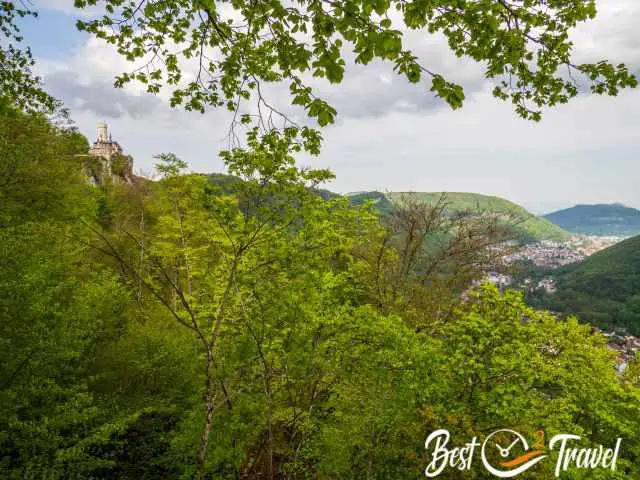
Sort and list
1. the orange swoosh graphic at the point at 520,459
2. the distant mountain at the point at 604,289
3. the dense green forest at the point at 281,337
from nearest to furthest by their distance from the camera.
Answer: the dense green forest at the point at 281,337
the orange swoosh graphic at the point at 520,459
the distant mountain at the point at 604,289

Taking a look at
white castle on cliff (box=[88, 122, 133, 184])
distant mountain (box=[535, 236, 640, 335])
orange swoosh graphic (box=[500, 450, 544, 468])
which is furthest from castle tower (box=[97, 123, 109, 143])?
distant mountain (box=[535, 236, 640, 335])

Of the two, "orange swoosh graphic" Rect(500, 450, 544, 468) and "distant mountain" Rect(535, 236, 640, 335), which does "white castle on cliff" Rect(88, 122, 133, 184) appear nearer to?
"orange swoosh graphic" Rect(500, 450, 544, 468)

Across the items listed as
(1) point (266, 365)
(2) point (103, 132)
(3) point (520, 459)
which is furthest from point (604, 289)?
(2) point (103, 132)

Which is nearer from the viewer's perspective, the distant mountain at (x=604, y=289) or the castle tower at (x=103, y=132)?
the castle tower at (x=103, y=132)

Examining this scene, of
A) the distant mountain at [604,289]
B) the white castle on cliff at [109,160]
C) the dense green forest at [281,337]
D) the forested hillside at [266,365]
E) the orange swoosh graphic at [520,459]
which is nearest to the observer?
the dense green forest at [281,337]

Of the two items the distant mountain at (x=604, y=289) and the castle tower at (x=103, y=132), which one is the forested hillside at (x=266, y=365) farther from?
the distant mountain at (x=604, y=289)

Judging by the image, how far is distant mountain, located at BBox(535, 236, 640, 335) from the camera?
11631cm

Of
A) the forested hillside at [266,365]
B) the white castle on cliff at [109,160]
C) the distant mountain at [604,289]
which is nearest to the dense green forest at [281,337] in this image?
the forested hillside at [266,365]

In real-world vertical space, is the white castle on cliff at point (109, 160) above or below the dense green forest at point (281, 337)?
above

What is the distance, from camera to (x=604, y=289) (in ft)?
484

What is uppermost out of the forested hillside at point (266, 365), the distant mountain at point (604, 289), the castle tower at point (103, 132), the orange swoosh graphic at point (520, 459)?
the castle tower at point (103, 132)

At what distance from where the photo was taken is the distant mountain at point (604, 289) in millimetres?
116312

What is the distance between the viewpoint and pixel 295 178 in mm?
7676

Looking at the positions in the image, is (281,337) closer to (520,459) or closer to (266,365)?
(266,365)
